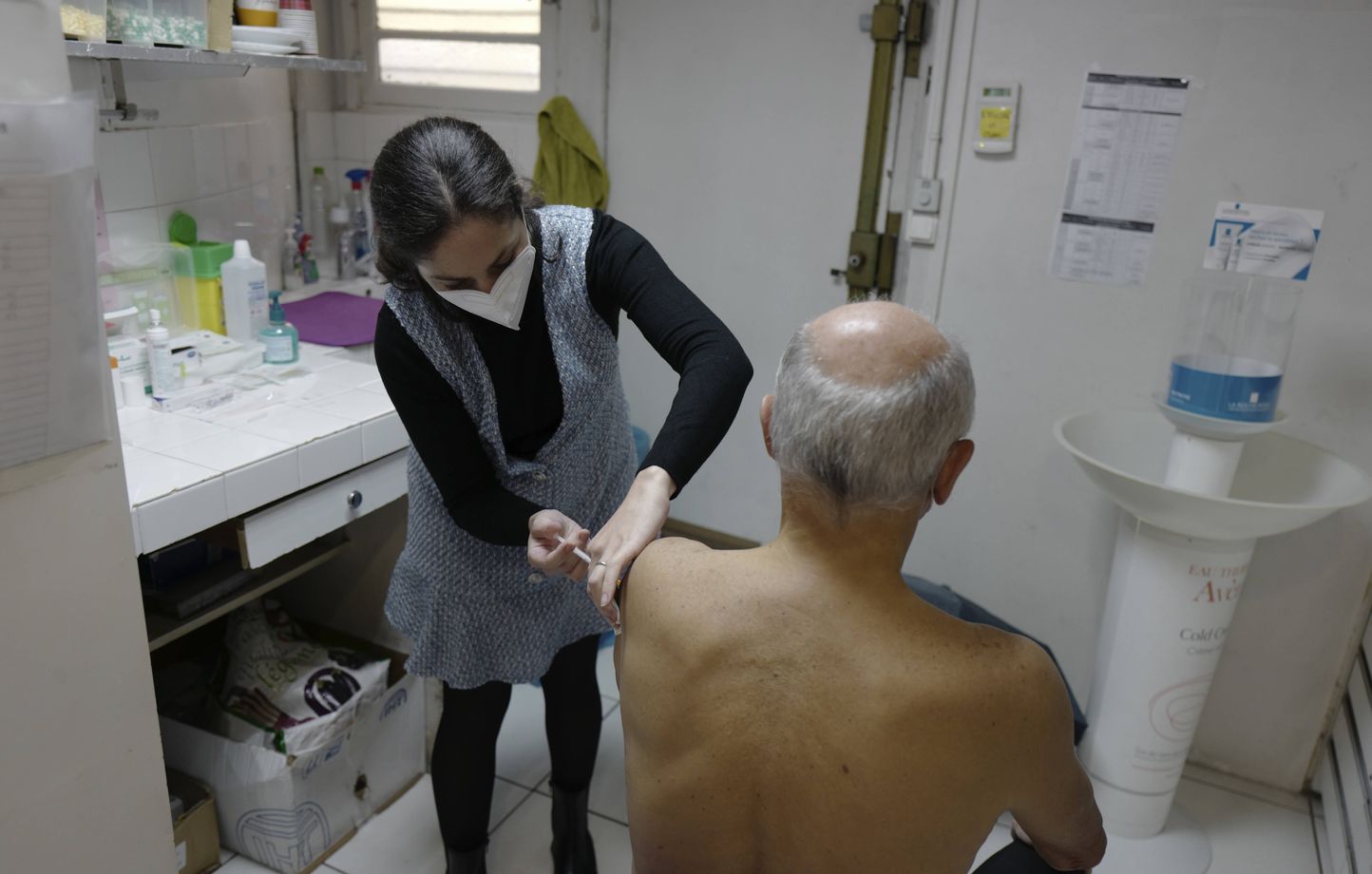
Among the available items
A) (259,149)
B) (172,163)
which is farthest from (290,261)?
(172,163)

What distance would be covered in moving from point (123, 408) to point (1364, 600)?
2610 mm

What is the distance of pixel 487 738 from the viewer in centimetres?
175

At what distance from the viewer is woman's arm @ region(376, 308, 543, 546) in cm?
145

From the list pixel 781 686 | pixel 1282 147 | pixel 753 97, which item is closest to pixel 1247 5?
pixel 1282 147

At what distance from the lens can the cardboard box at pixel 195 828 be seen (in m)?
1.89

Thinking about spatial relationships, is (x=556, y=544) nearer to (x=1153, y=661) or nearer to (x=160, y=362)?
(x=160, y=362)

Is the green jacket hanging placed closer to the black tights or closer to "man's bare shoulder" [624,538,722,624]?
the black tights

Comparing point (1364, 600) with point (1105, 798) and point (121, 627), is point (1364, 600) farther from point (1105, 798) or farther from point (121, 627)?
point (121, 627)

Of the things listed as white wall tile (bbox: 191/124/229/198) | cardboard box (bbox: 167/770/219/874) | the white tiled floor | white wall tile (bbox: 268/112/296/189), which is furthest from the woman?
white wall tile (bbox: 268/112/296/189)

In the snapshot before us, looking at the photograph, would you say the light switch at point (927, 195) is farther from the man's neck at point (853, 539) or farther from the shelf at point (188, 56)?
the man's neck at point (853, 539)

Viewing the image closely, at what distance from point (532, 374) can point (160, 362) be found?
915 mm

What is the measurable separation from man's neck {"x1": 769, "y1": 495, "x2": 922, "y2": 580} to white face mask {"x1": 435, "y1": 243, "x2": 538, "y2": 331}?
1.91ft

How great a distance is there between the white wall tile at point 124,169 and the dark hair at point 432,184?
126 cm

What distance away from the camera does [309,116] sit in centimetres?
298
